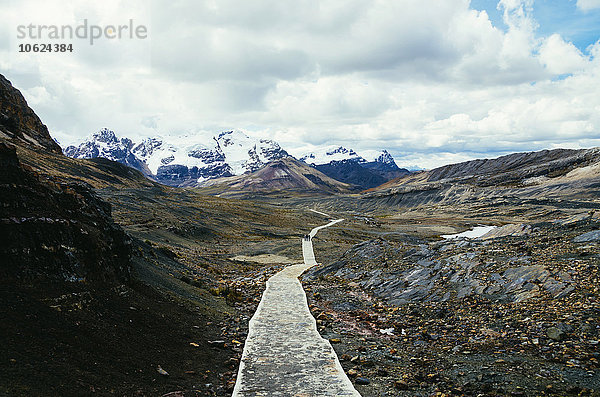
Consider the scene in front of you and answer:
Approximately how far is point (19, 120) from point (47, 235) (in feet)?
522

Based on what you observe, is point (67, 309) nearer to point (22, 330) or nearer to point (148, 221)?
point (22, 330)

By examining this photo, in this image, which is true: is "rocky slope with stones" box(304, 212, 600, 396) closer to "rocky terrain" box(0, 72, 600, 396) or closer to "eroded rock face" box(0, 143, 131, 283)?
"rocky terrain" box(0, 72, 600, 396)

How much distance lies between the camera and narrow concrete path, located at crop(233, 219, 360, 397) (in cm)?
1122

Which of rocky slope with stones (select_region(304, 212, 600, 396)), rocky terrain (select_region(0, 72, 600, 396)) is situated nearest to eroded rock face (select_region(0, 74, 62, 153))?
rocky terrain (select_region(0, 72, 600, 396))

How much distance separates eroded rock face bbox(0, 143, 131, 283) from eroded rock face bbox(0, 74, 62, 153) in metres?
128

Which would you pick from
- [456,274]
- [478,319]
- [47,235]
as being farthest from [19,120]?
[478,319]

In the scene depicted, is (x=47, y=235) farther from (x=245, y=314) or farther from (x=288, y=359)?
(x=245, y=314)

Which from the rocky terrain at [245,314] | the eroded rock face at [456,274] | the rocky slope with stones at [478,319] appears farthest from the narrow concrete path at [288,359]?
the eroded rock face at [456,274]

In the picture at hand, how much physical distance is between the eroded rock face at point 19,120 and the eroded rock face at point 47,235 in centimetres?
12850

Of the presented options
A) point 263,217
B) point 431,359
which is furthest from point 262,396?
point 263,217

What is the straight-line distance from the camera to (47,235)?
12.4 m

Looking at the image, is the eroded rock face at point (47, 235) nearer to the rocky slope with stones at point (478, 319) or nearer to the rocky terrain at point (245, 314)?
the rocky terrain at point (245, 314)

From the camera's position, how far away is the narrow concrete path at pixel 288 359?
11219 millimetres

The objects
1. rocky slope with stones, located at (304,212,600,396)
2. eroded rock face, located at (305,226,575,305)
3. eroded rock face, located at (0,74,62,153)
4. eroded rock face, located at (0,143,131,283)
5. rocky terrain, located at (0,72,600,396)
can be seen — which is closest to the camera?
rocky terrain, located at (0,72,600,396)
